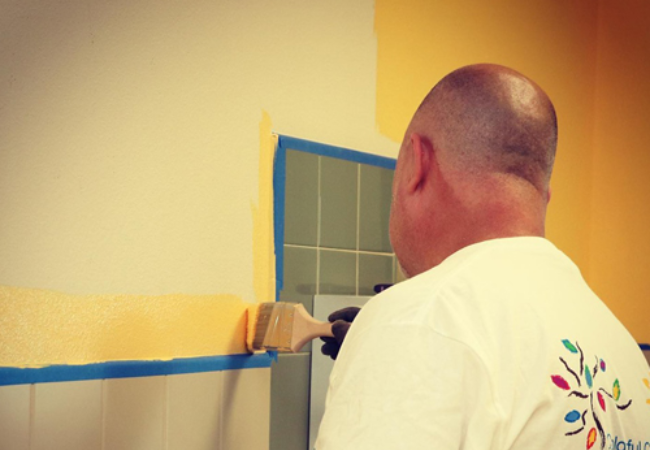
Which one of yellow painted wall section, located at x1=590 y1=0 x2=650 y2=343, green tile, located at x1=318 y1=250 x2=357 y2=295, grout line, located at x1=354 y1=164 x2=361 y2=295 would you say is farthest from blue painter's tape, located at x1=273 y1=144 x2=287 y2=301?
yellow painted wall section, located at x1=590 y1=0 x2=650 y2=343

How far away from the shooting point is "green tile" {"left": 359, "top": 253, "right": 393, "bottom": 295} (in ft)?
5.61

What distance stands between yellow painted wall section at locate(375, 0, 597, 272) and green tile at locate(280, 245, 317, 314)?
1.35 ft

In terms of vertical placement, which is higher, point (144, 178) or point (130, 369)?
point (144, 178)

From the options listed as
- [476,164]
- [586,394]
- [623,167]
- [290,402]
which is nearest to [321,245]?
[290,402]

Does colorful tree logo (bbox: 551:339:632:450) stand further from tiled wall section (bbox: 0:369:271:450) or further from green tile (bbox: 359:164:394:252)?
green tile (bbox: 359:164:394:252)

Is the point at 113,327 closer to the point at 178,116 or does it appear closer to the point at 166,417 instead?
the point at 166,417

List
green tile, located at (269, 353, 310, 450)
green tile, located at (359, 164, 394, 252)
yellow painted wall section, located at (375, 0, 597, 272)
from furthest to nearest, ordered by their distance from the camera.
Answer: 1. yellow painted wall section, located at (375, 0, 597, 272)
2. green tile, located at (359, 164, 394, 252)
3. green tile, located at (269, 353, 310, 450)

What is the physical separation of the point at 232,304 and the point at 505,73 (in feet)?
2.34

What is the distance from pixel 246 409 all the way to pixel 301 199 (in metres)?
0.44

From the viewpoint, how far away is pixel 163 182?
4.39ft

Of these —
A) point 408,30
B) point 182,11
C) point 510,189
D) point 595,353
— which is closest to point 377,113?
point 408,30

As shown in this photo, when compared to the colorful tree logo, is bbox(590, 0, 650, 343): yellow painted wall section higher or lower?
higher

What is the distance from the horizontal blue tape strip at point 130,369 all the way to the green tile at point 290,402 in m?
0.05

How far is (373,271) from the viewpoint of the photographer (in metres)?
1.74
